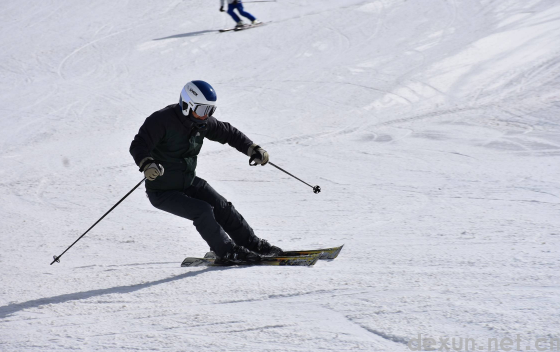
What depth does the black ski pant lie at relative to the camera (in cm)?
457

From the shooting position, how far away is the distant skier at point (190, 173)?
4.46 meters

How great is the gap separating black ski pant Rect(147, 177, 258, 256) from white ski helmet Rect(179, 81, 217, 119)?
26.8 inches

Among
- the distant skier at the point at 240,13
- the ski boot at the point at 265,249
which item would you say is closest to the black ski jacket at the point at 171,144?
the ski boot at the point at 265,249

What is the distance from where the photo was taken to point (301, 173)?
7.89 m

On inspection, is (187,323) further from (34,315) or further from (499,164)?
(499,164)

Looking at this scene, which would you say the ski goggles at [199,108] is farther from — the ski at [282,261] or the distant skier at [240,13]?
the distant skier at [240,13]

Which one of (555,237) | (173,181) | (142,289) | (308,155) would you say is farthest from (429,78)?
(142,289)

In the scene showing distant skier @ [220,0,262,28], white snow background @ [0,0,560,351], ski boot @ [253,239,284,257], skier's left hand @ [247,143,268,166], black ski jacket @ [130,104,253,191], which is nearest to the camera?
white snow background @ [0,0,560,351]

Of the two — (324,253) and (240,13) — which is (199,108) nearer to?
(324,253)

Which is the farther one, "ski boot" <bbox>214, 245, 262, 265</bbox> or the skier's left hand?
the skier's left hand

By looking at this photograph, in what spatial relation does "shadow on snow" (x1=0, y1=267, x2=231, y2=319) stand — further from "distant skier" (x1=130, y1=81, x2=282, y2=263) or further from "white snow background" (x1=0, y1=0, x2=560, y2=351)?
"distant skier" (x1=130, y1=81, x2=282, y2=263)

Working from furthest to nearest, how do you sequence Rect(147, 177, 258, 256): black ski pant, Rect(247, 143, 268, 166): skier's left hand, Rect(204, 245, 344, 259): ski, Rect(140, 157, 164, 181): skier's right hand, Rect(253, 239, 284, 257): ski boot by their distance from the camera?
1. Rect(247, 143, 268, 166): skier's left hand
2. Rect(253, 239, 284, 257): ski boot
3. Rect(204, 245, 344, 259): ski
4. Rect(147, 177, 258, 256): black ski pant
5. Rect(140, 157, 164, 181): skier's right hand

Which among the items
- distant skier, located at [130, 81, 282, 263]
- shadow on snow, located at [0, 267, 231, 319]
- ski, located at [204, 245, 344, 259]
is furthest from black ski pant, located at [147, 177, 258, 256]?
shadow on snow, located at [0, 267, 231, 319]

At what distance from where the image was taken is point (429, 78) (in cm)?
1211
